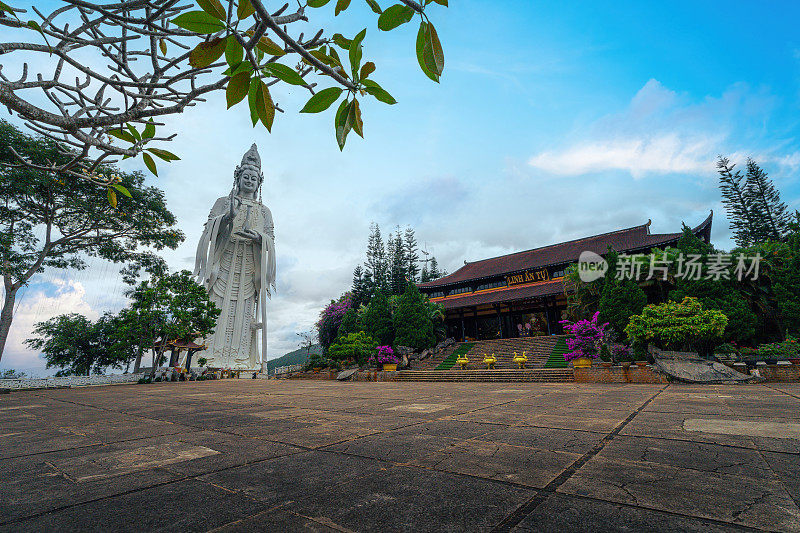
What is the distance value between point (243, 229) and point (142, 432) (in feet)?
63.8

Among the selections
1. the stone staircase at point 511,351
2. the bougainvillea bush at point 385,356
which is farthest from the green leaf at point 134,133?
the stone staircase at point 511,351

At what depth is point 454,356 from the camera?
21172 mm

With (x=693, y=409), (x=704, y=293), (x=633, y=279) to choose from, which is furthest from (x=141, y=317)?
(x=704, y=293)

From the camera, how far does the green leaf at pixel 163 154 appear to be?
1785 mm

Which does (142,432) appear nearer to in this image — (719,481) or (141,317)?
(719,481)

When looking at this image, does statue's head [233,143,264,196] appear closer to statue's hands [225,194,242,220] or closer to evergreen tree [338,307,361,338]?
statue's hands [225,194,242,220]

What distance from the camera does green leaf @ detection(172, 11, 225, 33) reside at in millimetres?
938

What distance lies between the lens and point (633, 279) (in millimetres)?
15312

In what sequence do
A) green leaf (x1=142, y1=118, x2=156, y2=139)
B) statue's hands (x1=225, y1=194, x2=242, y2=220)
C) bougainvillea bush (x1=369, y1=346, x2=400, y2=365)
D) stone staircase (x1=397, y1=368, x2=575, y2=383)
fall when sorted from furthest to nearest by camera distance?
statue's hands (x1=225, y1=194, x2=242, y2=220), bougainvillea bush (x1=369, y1=346, x2=400, y2=365), stone staircase (x1=397, y1=368, x2=575, y2=383), green leaf (x1=142, y1=118, x2=156, y2=139)

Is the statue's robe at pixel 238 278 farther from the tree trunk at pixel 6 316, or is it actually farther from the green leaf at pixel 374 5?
the green leaf at pixel 374 5

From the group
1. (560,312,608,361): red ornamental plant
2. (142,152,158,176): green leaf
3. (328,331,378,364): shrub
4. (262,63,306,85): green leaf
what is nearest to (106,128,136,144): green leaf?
(142,152,158,176): green leaf

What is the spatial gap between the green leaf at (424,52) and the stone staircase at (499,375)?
13415 mm

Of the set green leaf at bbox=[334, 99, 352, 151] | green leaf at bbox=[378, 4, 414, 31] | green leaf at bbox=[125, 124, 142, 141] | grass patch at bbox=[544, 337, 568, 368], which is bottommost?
grass patch at bbox=[544, 337, 568, 368]

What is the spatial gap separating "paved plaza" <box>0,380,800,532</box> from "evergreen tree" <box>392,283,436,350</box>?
60.6ft
